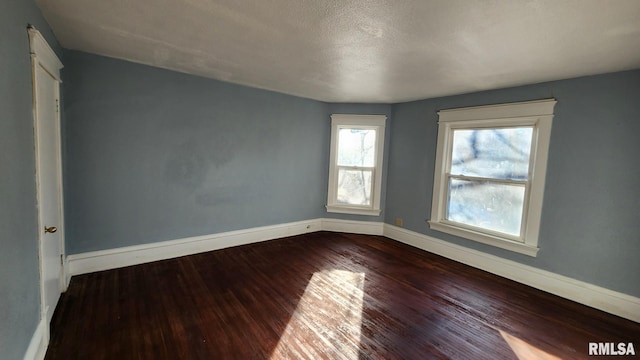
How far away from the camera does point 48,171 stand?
2180 millimetres

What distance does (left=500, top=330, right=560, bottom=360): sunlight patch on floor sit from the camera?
2062 millimetres

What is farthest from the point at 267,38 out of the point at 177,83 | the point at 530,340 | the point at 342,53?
the point at 530,340

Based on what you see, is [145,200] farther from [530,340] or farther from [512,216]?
[512,216]

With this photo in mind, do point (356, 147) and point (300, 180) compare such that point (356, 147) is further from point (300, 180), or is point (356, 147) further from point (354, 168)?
point (300, 180)

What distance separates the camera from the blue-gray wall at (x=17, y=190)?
132cm

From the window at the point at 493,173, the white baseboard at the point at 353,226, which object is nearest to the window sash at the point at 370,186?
the white baseboard at the point at 353,226

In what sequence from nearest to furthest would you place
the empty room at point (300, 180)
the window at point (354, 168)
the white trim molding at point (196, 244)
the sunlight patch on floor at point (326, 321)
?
the empty room at point (300, 180) → the sunlight patch on floor at point (326, 321) → the white trim molding at point (196, 244) → the window at point (354, 168)

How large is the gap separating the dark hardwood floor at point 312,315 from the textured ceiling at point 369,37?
2.43 meters

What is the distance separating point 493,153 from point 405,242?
77.2 inches

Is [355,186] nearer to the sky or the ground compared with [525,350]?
nearer to the sky

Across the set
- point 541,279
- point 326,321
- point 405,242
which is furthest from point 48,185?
point 541,279

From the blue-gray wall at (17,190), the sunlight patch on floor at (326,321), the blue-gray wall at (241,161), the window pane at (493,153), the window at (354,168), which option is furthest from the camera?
the window at (354,168)

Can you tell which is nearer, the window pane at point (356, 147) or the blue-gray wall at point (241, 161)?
the blue-gray wall at point (241, 161)

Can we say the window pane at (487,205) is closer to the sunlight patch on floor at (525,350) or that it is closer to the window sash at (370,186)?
the window sash at (370,186)
